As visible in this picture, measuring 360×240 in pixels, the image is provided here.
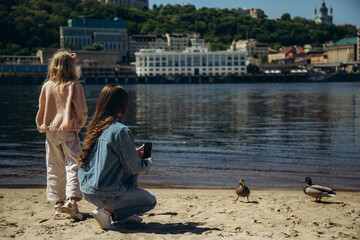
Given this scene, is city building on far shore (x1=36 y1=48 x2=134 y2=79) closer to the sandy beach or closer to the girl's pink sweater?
the sandy beach

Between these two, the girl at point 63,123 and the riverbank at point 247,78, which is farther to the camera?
the riverbank at point 247,78

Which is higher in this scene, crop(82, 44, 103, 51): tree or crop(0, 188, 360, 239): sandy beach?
crop(82, 44, 103, 51): tree

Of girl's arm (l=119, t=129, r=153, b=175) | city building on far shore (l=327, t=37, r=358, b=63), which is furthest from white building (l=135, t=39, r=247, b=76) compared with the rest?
girl's arm (l=119, t=129, r=153, b=175)

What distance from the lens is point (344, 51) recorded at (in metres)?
179

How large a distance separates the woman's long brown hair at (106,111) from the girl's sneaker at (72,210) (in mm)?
754

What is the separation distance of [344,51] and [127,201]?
185m

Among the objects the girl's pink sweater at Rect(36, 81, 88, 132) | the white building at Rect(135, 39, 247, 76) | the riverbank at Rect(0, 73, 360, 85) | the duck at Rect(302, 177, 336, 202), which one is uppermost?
the white building at Rect(135, 39, 247, 76)

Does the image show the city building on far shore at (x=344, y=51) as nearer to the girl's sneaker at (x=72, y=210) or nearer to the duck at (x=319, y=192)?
the duck at (x=319, y=192)

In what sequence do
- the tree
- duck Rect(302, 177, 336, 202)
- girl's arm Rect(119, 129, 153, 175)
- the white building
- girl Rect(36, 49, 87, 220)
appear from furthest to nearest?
1. the white building
2. the tree
3. duck Rect(302, 177, 336, 202)
4. girl Rect(36, 49, 87, 220)
5. girl's arm Rect(119, 129, 153, 175)

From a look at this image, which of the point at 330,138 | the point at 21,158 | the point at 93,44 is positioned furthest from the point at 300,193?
the point at 93,44

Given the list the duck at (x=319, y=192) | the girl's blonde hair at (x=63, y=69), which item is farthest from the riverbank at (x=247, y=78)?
the girl's blonde hair at (x=63, y=69)

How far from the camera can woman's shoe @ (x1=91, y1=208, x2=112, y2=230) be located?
539cm

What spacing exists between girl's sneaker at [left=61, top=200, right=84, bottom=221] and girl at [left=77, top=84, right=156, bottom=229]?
497 millimetres

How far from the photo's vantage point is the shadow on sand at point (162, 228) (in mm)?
5520
